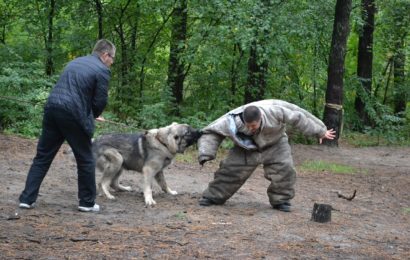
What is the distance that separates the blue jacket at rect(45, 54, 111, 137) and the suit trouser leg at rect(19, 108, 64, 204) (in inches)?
10.9

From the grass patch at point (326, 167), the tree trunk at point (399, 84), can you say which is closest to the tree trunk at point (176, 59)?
the grass patch at point (326, 167)

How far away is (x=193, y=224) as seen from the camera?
651 centimetres

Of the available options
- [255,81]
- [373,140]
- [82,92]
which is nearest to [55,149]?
[82,92]

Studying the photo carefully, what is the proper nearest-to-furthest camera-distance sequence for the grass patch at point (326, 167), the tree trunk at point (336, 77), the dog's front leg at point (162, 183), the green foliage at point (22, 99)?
1. the dog's front leg at point (162, 183)
2. the grass patch at point (326, 167)
3. the green foliage at point (22, 99)
4. the tree trunk at point (336, 77)

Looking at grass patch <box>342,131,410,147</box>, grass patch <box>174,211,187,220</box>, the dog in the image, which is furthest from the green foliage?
grass patch <box>342,131,410,147</box>

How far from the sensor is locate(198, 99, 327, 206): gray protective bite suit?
24.0ft

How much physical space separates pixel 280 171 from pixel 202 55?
806cm

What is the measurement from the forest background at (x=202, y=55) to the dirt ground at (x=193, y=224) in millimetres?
4732

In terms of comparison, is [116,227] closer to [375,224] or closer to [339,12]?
[375,224]

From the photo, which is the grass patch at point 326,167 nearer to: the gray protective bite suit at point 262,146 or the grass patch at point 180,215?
the gray protective bite suit at point 262,146

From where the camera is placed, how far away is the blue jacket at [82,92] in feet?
21.3

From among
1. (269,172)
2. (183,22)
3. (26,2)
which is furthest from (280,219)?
(26,2)

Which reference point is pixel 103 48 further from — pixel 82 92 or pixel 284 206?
pixel 284 206

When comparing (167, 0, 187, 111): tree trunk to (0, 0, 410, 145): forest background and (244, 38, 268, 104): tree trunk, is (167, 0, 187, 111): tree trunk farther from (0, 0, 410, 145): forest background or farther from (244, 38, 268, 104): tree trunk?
(244, 38, 268, 104): tree trunk
